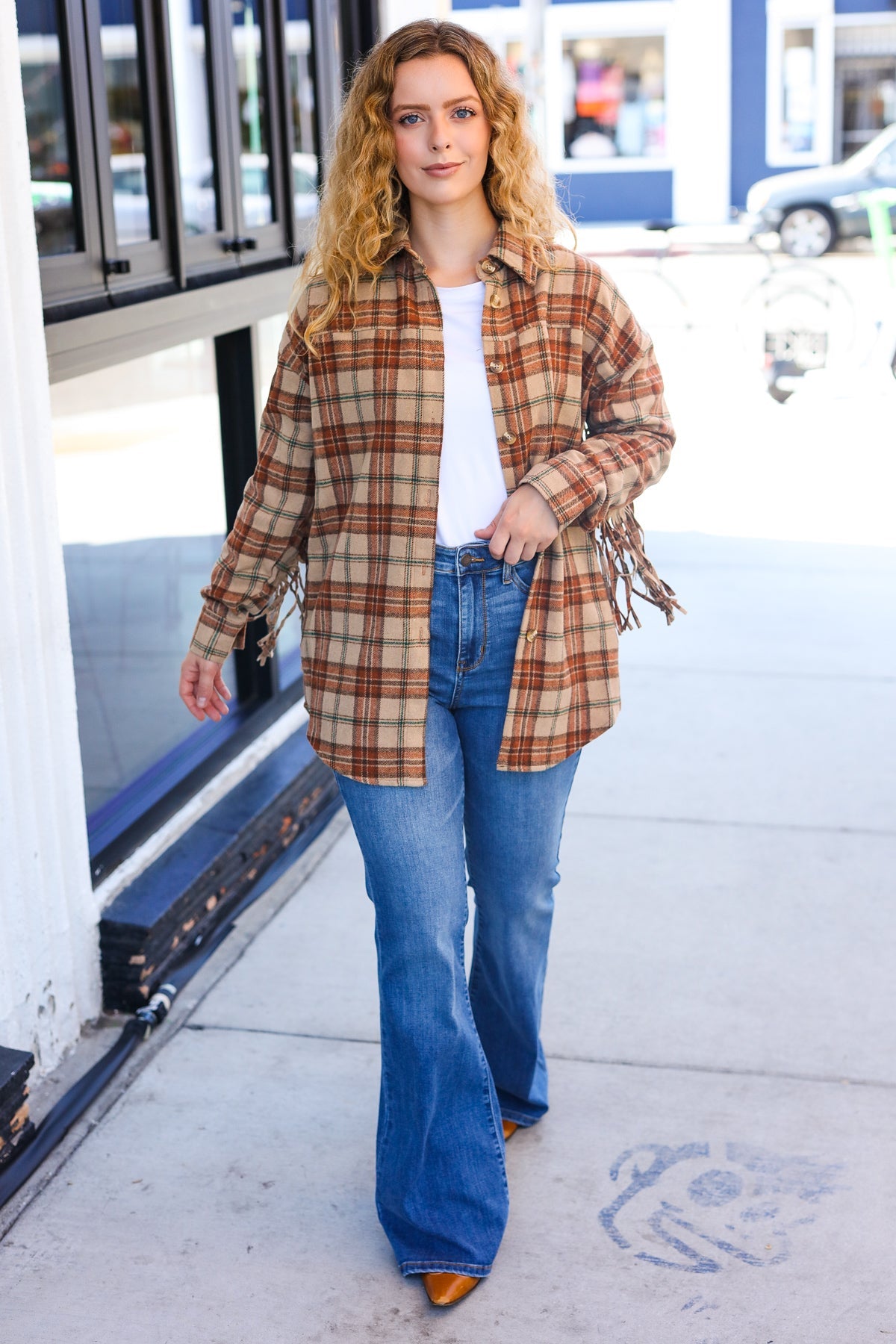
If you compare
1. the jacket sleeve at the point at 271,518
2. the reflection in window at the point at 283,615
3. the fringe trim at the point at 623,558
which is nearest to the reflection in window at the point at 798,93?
the reflection in window at the point at 283,615

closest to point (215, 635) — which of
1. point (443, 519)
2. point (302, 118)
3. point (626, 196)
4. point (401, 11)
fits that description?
point (443, 519)

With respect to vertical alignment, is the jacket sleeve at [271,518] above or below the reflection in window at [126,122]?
below

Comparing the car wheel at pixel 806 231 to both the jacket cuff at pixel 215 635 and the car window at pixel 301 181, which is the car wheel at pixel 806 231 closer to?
the car window at pixel 301 181

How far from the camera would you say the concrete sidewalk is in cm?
245

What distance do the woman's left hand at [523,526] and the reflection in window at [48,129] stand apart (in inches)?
61.8

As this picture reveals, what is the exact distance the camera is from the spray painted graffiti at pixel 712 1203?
8.39 ft

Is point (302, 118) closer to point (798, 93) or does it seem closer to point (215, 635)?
point (215, 635)

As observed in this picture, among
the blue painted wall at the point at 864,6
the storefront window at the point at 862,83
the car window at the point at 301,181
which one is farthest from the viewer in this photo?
the storefront window at the point at 862,83

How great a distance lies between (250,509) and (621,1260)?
1410mm

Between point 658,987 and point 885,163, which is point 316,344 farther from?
point 885,163

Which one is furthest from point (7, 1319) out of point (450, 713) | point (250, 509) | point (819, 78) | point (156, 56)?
point (819, 78)

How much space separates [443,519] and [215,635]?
0.48 m

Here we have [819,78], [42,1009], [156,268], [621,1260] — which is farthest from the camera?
[819,78]

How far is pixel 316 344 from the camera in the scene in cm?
230
